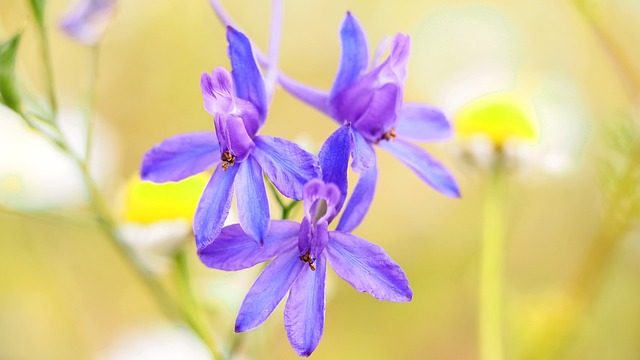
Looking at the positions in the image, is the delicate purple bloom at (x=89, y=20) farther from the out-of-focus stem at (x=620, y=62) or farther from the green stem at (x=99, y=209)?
the out-of-focus stem at (x=620, y=62)

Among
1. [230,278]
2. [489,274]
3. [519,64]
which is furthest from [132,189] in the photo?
[519,64]

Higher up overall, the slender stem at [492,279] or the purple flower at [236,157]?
the slender stem at [492,279]

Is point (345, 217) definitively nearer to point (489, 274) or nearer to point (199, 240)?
point (199, 240)

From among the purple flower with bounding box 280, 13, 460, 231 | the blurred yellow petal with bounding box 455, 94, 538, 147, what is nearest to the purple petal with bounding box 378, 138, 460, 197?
the purple flower with bounding box 280, 13, 460, 231

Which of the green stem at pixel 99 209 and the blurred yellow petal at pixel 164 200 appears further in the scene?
the blurred yellow petal at pixel 164 200

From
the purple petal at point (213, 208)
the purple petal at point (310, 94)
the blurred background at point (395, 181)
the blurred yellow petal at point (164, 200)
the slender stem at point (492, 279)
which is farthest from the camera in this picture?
the blurred background at point (395, 181)

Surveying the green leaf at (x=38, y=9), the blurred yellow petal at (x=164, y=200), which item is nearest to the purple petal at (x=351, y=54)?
the green leaf at (x=38, y=9)
